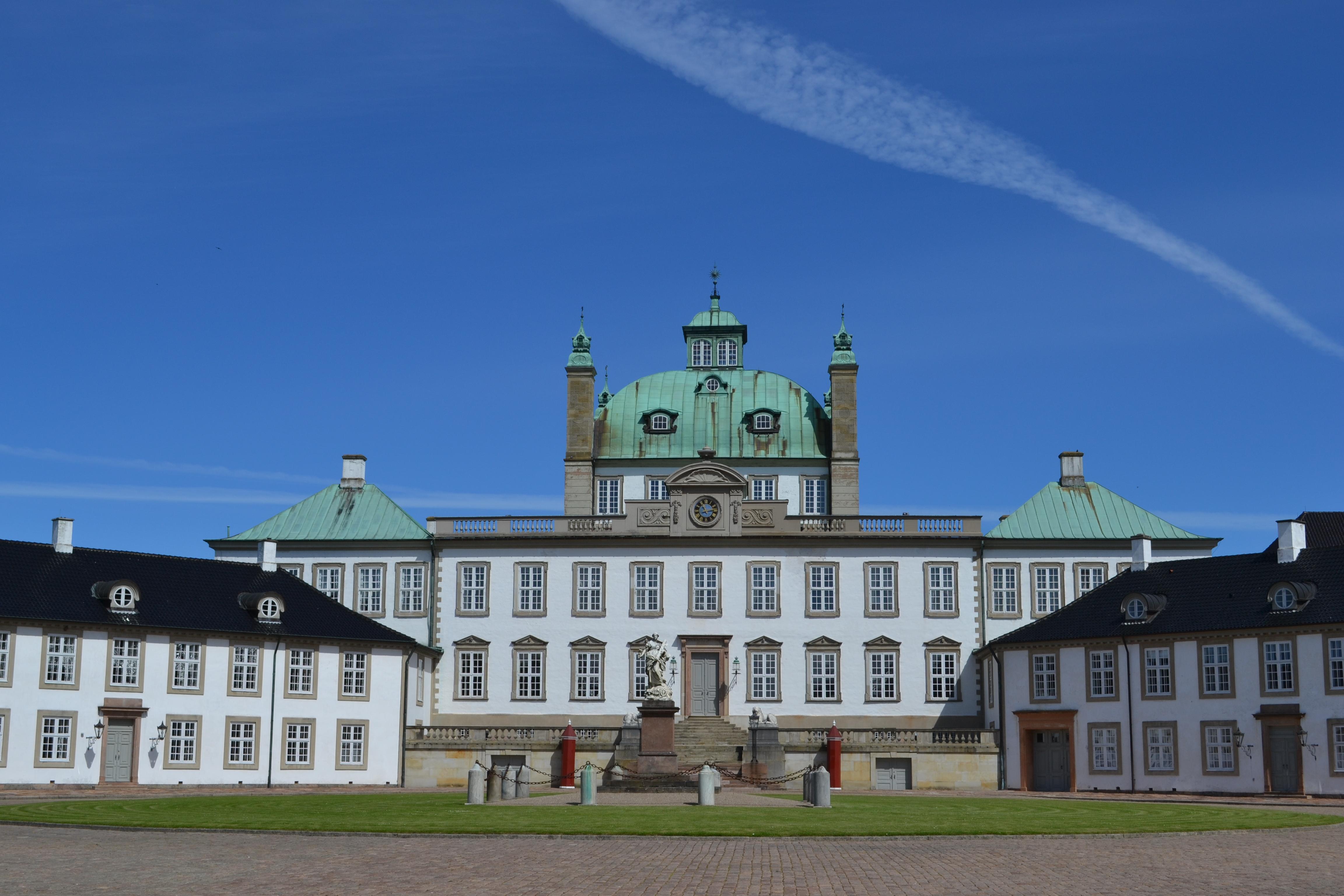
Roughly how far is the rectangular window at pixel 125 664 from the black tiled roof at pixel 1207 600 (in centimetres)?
3022

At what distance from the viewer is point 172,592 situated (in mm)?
53594

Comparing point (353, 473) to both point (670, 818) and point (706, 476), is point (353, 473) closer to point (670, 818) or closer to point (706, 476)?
point (706, 476)

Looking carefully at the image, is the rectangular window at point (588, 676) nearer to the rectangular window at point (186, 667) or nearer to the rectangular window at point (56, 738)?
the rectangular window at point (186, 667)

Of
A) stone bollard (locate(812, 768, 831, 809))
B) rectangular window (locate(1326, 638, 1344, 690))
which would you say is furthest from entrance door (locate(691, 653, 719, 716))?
stone bollard (locate(812, 768, 831, 809))

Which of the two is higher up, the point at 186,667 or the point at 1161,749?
the point at 186,667

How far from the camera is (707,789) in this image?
35125 mm

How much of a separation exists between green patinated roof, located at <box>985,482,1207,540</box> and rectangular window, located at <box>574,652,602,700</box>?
53.0 ft

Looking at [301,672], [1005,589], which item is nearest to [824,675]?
[1005,589]

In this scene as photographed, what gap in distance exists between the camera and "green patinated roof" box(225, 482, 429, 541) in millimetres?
63156

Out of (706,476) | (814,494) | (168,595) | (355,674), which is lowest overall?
(355,674)

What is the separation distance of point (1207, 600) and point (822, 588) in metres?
14.7

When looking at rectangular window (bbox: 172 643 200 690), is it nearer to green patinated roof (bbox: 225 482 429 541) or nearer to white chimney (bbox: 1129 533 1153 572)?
green patinated roof (bbox: 225 482 429 541)

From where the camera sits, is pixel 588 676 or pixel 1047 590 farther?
pixel 1047 590

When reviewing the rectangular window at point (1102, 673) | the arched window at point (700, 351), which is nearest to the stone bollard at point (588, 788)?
the rectangular window at point (1102, 673)
